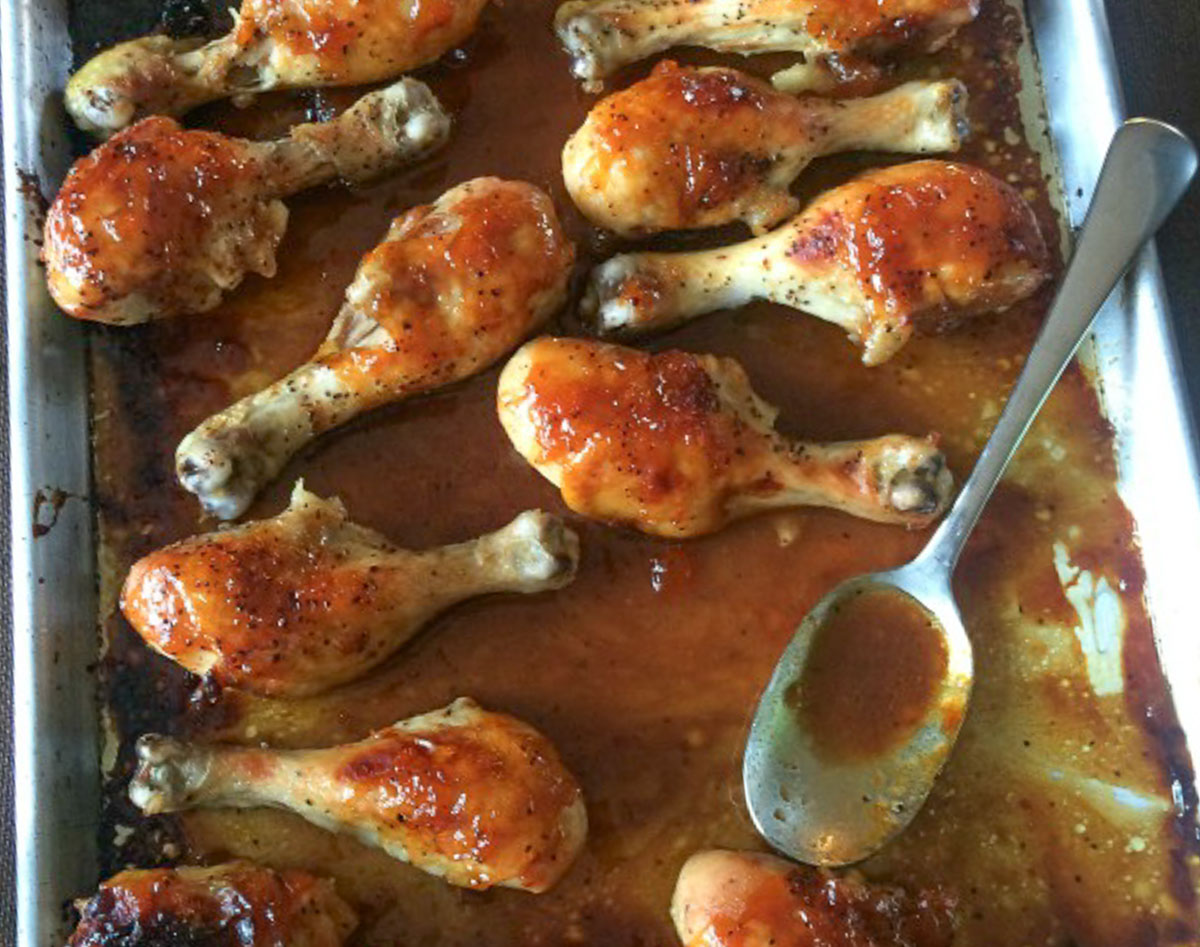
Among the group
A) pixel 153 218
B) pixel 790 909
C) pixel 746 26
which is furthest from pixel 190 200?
pixel 790 909

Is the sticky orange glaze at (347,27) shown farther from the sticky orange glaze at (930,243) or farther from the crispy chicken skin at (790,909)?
the crispy chicken skin at (790,909)

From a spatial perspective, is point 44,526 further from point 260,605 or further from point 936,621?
point 936,621

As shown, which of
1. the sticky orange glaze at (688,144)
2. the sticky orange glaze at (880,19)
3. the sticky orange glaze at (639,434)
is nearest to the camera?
the sticky orange glaze at (639,434)

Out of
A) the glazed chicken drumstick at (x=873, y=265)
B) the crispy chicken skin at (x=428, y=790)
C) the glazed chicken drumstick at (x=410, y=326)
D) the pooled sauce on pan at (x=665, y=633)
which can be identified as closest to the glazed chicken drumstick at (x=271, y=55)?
the pooled sauce on pan at (x=665, y=633)

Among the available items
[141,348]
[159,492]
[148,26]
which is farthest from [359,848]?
[148,26]

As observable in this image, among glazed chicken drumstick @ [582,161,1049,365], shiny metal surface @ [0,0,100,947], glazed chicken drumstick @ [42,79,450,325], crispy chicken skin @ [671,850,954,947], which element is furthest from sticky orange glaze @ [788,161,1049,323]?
shiny metal surface @ [0,0,100,947]

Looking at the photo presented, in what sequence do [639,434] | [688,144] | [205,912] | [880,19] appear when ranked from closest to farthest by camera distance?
[205,912] → [639,434] → [688,144] → [880,19]

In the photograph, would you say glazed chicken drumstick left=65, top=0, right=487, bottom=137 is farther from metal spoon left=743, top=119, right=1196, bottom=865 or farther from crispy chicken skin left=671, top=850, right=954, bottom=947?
crispy chicken skin left=671, top=850, right=954, bottom=947
